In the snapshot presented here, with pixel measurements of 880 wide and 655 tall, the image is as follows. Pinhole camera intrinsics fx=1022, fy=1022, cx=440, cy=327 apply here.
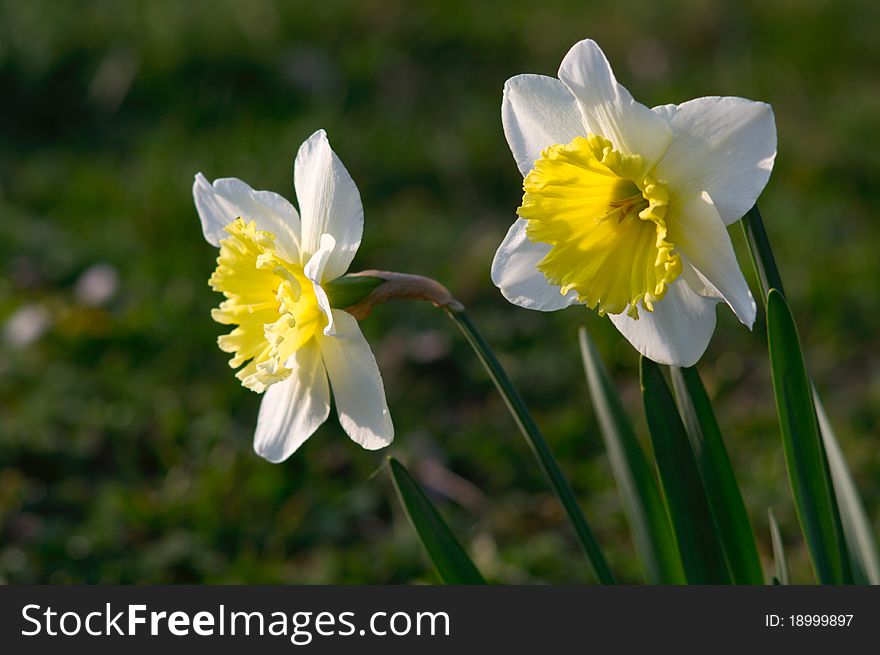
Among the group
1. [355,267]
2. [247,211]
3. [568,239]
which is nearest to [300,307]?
[247,211]

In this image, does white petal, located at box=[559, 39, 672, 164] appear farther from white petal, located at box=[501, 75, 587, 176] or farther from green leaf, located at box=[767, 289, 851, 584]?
green leaf, located at box=[767, 289, 851, 584]

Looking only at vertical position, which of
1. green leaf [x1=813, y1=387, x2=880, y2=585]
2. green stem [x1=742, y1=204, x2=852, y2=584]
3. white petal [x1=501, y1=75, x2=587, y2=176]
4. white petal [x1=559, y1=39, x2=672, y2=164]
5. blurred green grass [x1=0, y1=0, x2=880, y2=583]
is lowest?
green leaf [x1=813, y1=387, x2=880, y2=585]

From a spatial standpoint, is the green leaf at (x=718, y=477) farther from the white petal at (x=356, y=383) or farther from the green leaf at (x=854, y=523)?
the white petal at (x=356, y=383)

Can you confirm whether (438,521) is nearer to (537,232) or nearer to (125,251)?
(537,232)

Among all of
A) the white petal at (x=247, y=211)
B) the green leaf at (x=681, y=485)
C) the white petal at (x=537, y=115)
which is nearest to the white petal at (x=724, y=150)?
the white petal at (x=537, y=115)

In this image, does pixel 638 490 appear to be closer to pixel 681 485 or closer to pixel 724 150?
pixel 681 485

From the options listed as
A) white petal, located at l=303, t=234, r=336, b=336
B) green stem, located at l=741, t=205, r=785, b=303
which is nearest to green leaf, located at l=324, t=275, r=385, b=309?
white petal, located at l=303, t=234, r=336, b=336
